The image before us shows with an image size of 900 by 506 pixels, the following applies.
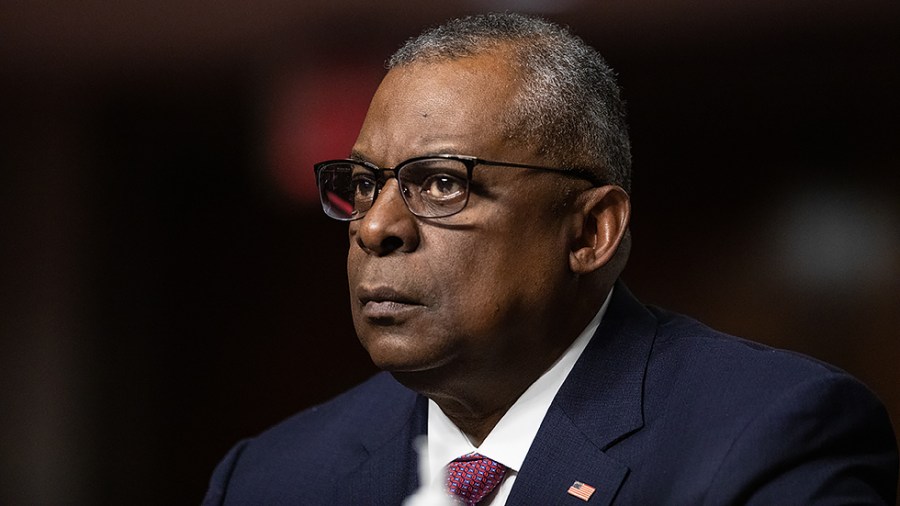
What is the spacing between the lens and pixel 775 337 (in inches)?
144

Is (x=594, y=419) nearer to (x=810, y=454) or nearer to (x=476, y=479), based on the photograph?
(x=476, y=479)

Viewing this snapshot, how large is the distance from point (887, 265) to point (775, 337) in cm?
42

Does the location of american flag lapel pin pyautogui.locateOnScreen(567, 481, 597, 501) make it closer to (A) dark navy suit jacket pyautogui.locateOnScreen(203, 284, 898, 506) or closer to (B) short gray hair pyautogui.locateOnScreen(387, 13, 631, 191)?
(A) dark navy suit jacket pyautogui.locateOnScreen(203, 284, 898, 506)

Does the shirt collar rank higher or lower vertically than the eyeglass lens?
lower

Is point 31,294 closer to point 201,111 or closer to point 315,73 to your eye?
point 201,111

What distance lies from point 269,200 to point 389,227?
2494 millimetres

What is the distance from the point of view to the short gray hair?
1.94m

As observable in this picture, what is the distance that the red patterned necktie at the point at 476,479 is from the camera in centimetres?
198

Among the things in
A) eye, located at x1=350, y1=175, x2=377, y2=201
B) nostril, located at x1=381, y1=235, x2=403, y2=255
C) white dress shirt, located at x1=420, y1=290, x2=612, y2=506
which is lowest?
white dress shirt, located at x1=420, y1=290, x2=612, y2=506

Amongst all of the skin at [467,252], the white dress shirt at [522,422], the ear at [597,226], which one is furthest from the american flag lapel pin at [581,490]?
the ear at [597,226]

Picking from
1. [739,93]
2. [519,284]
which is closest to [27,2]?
[739,93]

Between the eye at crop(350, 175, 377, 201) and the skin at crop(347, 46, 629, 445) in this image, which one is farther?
the eye at crop(350, 175, 377, 201)

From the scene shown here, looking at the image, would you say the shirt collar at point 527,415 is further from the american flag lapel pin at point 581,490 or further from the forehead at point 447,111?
the forehead at point 447,111

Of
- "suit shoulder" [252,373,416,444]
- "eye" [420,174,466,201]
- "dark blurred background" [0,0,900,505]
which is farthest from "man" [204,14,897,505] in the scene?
"dark blurred background" [0,0,900,505]
